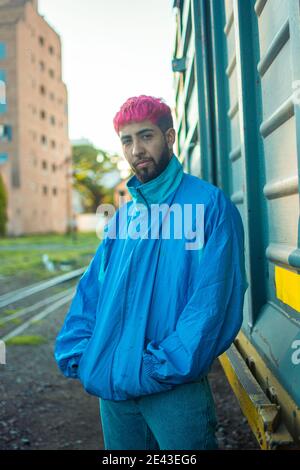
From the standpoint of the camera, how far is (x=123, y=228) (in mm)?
1809

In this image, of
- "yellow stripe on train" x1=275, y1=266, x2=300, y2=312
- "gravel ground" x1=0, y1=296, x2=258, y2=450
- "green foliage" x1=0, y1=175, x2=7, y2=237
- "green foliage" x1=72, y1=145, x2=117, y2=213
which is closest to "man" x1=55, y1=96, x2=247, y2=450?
"yellow stripe on train" x1=275, y1=266, x2=300, y2=312

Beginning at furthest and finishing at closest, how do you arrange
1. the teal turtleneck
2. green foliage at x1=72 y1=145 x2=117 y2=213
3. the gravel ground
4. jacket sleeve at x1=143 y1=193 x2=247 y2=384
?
green foliage at x1=72 y1=145 x2=117 y2=213, the gravel ground, the teal turtleneck, jacket sleeve at x1=143 y1=193 x2=247 y2=384

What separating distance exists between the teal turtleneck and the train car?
13.4 inches

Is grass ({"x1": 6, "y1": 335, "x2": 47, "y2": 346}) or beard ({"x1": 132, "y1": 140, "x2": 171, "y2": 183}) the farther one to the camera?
grass ({"x1": 6, "y1": 335, "x2": 47, "y2": 346})

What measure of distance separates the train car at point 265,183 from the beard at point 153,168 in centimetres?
37

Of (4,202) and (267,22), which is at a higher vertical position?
(4,202)

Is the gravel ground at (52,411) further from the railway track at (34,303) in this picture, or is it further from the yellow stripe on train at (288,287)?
the yellow stripe on train at (288,287)

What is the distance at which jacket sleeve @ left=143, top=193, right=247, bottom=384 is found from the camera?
1.42m

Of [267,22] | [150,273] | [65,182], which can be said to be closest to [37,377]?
[150,273]

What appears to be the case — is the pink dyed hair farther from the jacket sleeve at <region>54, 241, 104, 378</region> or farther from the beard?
the jacket sleeve at <region>54, 241, 104, 378</region>

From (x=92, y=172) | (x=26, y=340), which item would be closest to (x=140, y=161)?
(x=26, y=340)

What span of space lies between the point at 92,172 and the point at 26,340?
52.4m
